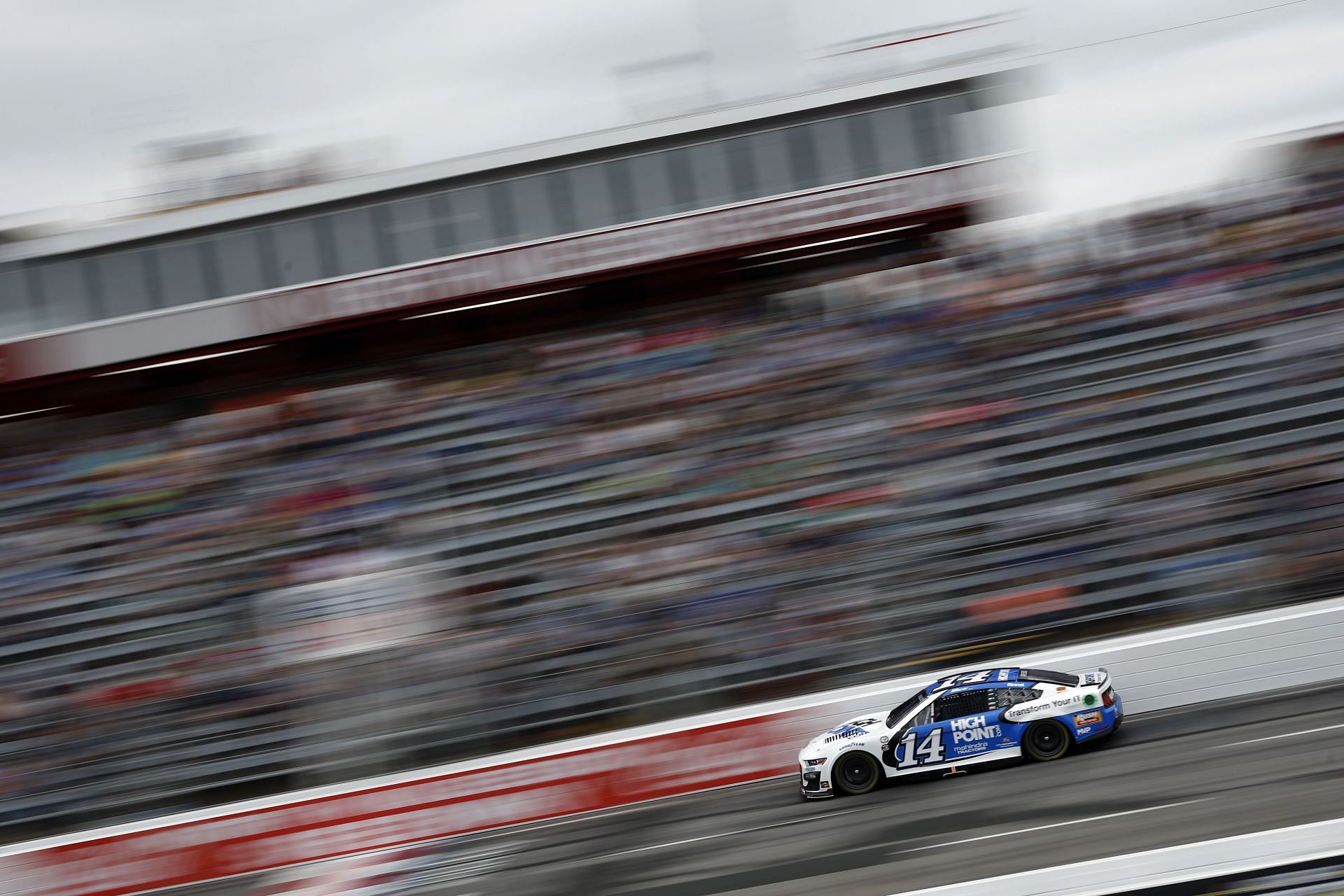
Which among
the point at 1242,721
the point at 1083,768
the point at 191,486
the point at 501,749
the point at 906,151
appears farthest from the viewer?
the point at 906,151

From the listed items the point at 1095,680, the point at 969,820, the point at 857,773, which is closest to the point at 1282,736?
the point at 1095,680

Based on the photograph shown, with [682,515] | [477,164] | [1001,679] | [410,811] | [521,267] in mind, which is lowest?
[410,811]

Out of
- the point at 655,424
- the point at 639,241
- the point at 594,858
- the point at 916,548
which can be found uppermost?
the point at 639,241

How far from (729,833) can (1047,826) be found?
8.51 ft

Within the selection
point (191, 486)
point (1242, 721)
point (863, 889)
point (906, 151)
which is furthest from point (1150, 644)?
point (191, 486)

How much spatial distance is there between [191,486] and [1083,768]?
10183 mm

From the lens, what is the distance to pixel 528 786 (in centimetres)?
1057

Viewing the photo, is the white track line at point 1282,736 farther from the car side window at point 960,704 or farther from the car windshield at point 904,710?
the car windshield at point 904,710

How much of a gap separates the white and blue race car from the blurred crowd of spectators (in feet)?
7.87

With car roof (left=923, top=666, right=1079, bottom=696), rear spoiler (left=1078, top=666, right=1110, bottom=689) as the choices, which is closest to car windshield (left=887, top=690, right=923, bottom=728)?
car roof (left=923, top=666, right=1079, bottom=696)

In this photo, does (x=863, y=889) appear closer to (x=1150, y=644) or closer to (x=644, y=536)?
(x=1150, y=644)

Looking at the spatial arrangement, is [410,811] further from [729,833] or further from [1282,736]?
[1282,736]

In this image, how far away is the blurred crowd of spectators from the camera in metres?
11.7

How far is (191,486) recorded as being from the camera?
43.8ft
